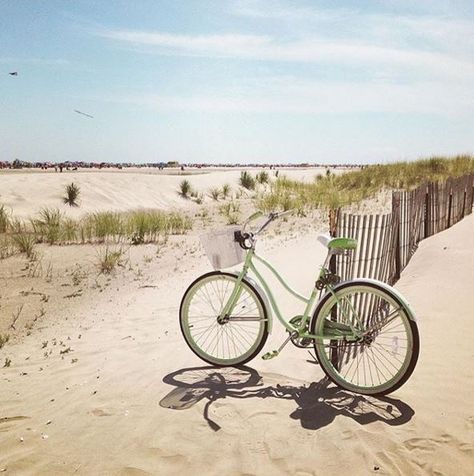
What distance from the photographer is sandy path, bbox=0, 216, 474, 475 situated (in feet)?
9.43

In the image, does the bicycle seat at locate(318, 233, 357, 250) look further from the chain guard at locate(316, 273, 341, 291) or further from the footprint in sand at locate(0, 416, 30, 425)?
the footprint in sand at locate(0, 416, 30, 425)

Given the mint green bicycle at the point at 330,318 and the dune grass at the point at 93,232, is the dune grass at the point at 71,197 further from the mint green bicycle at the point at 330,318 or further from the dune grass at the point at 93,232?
the mint green bicycle at the point at 330,318

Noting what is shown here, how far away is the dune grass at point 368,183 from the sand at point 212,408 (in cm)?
1258

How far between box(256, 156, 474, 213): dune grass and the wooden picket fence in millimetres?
5643

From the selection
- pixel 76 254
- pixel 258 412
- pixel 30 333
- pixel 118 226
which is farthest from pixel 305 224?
pixel 258 412

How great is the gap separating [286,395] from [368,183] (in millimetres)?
20510

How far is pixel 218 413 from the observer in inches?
135

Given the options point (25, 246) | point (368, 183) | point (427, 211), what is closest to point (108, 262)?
point (25, 246)

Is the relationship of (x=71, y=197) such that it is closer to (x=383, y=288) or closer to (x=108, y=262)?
(x=108, y=262)

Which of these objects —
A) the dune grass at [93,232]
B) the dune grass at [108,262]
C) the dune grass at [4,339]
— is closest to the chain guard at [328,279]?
the dune grass at [4,339]

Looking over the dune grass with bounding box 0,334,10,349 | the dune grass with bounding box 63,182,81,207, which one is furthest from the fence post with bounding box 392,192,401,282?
the dune grass with bounding box 63,182,81,207

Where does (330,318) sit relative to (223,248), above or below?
below

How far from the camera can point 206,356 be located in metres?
4.35

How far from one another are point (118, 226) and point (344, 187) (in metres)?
14.7
